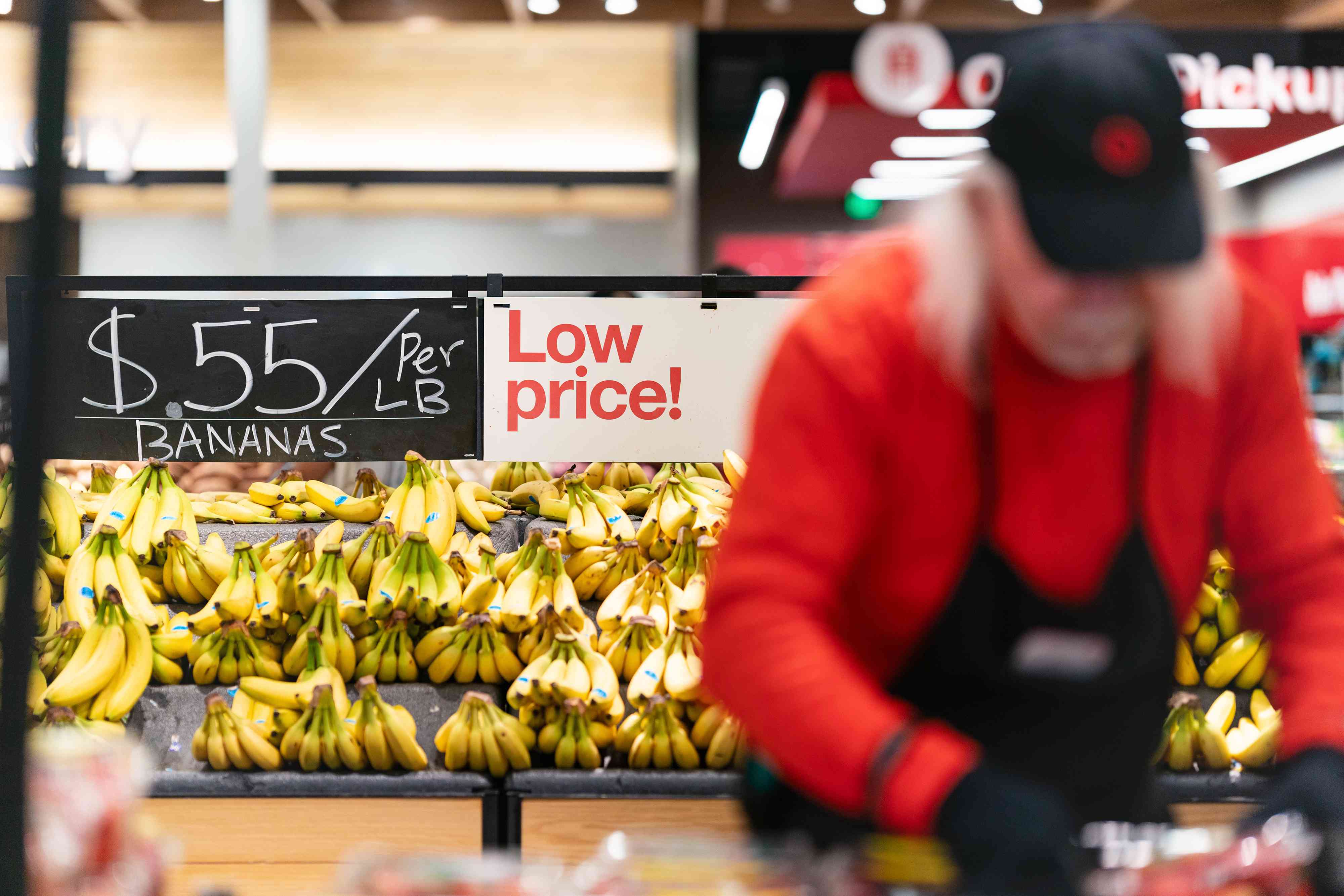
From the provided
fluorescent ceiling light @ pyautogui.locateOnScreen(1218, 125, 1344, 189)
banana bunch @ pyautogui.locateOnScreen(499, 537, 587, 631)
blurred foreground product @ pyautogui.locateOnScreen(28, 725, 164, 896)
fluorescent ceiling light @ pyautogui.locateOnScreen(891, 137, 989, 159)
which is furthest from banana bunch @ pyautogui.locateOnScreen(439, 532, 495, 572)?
fluorescent ceiling light @ pyautogui.locateOnScreen(1218, 125, 1344, 189)

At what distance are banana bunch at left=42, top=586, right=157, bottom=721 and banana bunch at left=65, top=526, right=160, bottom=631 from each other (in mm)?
49

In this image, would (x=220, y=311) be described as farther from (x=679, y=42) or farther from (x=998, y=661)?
(x=679, y=42)

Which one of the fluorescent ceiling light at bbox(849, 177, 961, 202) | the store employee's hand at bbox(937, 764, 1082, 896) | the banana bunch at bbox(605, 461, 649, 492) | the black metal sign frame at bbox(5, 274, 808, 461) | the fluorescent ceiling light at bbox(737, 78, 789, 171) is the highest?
the fluorescent ceiling light at bbox(737, 78, 789, 171)

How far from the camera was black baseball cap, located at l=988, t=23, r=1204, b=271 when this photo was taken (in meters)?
0.98

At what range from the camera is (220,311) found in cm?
301

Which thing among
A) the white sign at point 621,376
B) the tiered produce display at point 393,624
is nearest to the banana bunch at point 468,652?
the tiered produce display at point 393,624

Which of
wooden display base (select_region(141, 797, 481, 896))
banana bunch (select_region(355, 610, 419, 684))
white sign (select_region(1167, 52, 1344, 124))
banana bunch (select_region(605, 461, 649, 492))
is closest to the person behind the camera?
wooden display base (select_region(141, 797, 481, 896))

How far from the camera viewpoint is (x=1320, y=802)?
3.23 ft

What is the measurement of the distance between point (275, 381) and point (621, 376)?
911 millimetres

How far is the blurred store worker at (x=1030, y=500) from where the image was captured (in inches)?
38.8

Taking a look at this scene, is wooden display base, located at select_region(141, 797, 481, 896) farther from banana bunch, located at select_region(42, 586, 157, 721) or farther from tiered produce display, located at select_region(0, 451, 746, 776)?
banana bunch, located at select_region(42, 586, 157, 721)

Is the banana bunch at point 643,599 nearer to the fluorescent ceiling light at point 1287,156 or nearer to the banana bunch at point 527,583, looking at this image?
the banana bunch at point 527,583

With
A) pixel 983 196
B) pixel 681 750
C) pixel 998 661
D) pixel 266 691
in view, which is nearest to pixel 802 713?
pixel 998 661

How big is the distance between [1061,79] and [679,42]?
7109 millimetres
